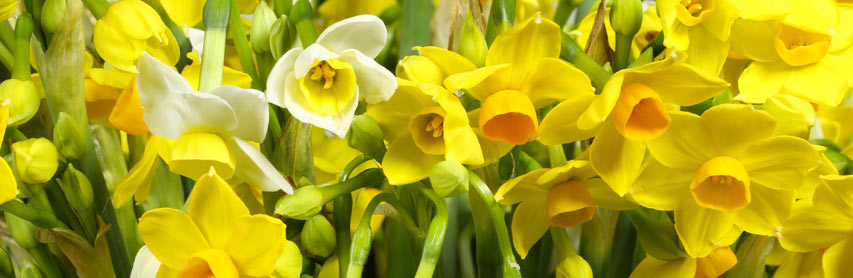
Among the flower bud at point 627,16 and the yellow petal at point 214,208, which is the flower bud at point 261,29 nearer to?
the yellow petal at point 214,208

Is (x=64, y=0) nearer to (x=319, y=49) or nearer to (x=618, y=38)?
(x=319, y=49)

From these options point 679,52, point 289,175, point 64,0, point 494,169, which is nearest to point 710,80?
point 679,52

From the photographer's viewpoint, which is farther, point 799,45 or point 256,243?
point 799,45

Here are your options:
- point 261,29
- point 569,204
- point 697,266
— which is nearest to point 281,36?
point 261,29

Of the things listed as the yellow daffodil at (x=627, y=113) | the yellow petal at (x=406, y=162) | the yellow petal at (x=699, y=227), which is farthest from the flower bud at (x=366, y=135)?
the yellow petal at (x=699, y=227)

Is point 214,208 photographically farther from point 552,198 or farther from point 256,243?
point 552,198

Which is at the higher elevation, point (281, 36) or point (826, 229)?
point (281, 36)

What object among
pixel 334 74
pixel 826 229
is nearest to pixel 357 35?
pixel 334 74
